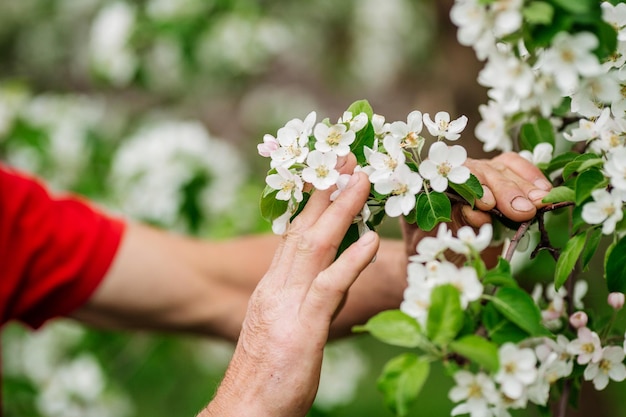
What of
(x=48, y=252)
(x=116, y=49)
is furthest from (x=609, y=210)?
(x=116, y=49)

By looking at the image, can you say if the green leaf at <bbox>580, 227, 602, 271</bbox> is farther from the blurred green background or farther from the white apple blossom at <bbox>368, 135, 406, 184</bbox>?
Answer: the blurred green background

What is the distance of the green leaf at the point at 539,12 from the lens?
2.45 feet

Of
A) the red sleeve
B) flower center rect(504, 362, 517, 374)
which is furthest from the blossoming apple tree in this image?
the red sleeve

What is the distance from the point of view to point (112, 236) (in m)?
2.04

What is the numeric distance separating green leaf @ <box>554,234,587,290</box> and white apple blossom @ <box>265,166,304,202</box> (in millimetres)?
329

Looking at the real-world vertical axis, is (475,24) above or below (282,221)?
above

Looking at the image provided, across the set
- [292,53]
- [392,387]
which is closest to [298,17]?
[292,53]

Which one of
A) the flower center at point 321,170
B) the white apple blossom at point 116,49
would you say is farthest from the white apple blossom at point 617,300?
the white apple blossom at point 116,49

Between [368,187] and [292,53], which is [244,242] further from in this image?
[292,53]

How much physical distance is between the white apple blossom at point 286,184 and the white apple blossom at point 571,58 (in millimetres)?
330

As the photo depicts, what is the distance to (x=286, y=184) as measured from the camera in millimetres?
983

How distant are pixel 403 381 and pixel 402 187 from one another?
266mm

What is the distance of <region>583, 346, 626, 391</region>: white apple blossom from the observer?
0.99 meters

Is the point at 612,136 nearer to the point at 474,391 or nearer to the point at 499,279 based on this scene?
the point at 499,279
